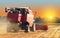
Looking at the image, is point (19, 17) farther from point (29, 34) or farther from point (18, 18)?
point (29, 34)

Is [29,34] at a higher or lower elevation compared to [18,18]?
lower

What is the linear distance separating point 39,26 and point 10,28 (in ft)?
19.2

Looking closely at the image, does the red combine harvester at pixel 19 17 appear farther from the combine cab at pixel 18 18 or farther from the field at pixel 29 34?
the field at pixel 29 34

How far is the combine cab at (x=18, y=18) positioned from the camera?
22562 mm

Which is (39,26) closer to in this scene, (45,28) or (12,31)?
(45,28)

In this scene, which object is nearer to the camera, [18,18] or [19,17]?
[18,18]

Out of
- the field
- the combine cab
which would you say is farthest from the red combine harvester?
the field

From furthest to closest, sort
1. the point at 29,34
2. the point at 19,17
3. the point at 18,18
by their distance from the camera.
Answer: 1. the point at 19,17
2. the point at 18,18
3. the point at 29,34

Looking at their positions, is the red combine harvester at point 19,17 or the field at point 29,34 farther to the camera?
the red combine harvester at point 19,17

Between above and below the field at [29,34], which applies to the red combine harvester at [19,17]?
above

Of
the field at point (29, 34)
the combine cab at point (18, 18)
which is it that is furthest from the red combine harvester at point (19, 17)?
the field at point (29, 34)

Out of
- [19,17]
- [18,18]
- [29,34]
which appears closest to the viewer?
[29,34]

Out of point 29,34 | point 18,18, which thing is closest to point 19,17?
point 18,18

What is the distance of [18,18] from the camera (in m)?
22.6
